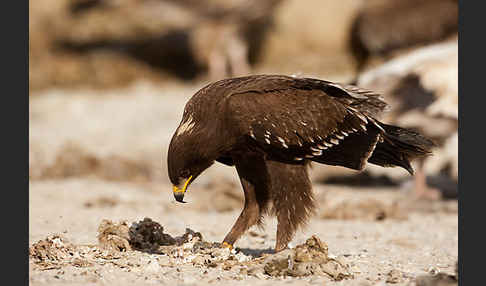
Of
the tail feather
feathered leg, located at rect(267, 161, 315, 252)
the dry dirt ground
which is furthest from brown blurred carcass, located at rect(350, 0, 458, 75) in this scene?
feathered leg, located at rect(267, 161, 315, 252)

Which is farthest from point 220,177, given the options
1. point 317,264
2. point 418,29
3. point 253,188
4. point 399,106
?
point 317,264

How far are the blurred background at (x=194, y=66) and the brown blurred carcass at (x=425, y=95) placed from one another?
0.06 feet

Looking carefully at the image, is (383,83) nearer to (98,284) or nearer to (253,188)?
(253,188)

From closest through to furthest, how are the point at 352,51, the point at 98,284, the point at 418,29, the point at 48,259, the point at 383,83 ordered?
the point at 98,284 < the point at 48,259 < the point at 383,83 < the point at 418,29 < the point at 352,51

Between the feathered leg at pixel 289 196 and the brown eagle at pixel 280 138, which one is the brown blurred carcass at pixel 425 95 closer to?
the brown eagle at pixel 280 138

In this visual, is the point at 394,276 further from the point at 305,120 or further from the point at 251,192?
the point at 251,192

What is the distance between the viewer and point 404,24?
14883mm

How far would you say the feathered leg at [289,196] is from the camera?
5867 mm

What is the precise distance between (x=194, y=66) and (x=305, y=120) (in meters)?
13.4

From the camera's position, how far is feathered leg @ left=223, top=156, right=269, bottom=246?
6102 millimetres

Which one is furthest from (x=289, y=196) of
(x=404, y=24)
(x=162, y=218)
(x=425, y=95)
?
(x=404, y=24)

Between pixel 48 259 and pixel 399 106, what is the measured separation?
675cm

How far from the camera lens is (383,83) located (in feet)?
35.1

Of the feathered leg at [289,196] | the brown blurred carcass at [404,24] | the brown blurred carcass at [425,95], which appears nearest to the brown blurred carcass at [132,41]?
the brown blurred carcass at [404,24]
